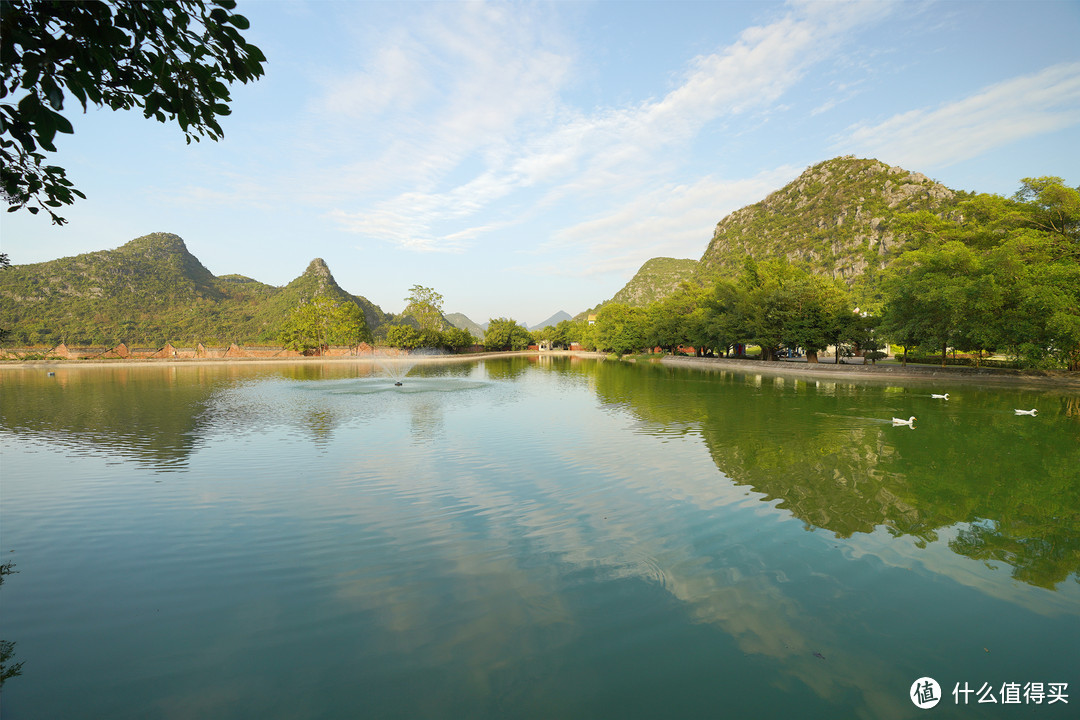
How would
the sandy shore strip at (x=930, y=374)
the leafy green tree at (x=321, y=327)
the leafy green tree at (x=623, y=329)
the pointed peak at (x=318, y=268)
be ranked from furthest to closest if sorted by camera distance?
the pointed peak at (x=318, y=268) → the leafy green tree at (x=623, y=329) → the leafy green tree at (x=321, y=327) → the sandy shore strip at (x=930, y=374)

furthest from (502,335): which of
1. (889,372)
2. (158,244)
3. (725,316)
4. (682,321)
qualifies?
(158,244)

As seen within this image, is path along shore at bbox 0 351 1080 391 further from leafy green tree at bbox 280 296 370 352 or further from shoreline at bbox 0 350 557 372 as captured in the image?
leafy green tree at bbox 280 296 370 352

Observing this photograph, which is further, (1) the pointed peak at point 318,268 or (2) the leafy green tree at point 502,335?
(1) the pointed peak at point 318,268

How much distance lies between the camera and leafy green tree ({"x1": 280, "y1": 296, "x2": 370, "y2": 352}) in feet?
277

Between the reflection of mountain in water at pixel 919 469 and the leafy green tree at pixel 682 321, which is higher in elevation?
the leafy green tree at pixel 682 321

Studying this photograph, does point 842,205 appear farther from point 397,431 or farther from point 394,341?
point 397,431

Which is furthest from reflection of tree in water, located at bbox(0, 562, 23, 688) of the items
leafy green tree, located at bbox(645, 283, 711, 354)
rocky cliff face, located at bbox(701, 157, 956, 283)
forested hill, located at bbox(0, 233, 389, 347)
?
rocky cliff face, located at bbox(701, 157, 956, 283)

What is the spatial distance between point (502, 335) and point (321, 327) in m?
51.6

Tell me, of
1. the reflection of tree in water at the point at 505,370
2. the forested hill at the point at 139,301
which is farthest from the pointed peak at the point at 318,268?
the reflection of tree in water at the point at 505,370

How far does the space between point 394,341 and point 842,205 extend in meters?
147

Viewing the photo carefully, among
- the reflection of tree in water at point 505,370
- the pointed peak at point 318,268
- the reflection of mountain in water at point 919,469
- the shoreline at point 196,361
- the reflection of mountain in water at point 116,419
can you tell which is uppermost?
the pointed peak at point 318,268

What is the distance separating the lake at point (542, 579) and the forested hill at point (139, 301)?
95522 millimetres

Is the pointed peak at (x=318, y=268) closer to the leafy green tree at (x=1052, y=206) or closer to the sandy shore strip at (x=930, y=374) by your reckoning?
the sandy shore strip at (x=930, y=374)

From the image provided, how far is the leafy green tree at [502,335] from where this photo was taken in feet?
407
